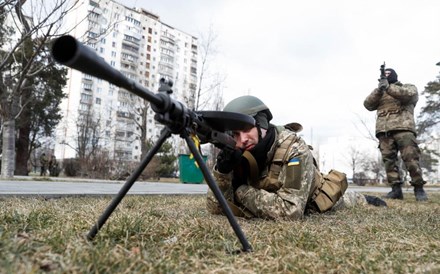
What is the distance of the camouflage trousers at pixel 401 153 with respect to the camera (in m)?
6.12

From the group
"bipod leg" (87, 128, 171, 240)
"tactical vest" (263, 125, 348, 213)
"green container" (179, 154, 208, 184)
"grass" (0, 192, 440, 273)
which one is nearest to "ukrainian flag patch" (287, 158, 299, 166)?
"tactical vest" (263, 125, 348, 213)

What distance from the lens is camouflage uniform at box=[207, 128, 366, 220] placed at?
105 inches

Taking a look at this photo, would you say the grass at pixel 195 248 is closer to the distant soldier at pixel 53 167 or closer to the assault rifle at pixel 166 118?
the assault rifle at pixel 166 118

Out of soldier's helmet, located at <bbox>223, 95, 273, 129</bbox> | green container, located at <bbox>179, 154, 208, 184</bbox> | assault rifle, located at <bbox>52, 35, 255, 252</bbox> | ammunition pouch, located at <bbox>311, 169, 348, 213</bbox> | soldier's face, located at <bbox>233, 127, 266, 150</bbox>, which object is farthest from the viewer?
green container, located at <bbox>179, 154, 208, 184</bbox>

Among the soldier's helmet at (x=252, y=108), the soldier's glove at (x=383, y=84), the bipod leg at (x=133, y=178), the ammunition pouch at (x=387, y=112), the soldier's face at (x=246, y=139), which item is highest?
the soldier's glove at (x=383, y=84)

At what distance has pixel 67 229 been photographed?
169 centimetres

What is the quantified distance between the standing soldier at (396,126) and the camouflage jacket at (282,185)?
12.8 feet

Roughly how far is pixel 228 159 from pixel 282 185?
2.31ft

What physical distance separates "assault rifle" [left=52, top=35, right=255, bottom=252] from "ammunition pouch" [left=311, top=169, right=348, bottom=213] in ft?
5.55

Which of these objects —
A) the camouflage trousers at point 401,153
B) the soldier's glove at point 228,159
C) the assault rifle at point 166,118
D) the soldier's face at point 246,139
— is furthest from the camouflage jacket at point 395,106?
the assault rifle at point 166,118

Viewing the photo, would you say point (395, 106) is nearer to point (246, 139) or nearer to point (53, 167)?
point (246, 139)

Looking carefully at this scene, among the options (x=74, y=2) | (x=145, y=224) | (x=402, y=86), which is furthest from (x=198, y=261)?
(x=74, y=2)

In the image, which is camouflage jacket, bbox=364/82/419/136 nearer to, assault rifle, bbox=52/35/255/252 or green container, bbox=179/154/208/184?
assault rifle, bbox=52/35/255/252

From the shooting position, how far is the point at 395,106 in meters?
6.25
